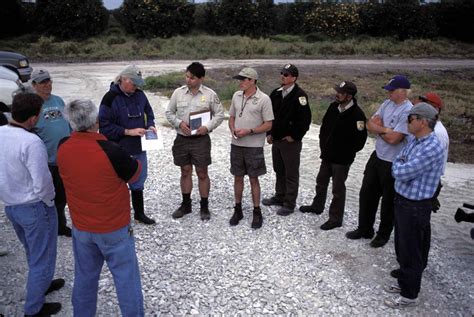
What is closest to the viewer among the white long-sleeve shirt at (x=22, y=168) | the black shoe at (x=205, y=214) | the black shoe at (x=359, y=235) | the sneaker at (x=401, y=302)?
the white long-sleeve shirt at (x=22, y=168)

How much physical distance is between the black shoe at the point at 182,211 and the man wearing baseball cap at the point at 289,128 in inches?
49.2

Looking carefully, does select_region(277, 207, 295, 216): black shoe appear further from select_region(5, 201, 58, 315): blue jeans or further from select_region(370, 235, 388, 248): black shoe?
select_region(5, 201, 58, 315): blue jeans

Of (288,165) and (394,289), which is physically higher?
(288,165)

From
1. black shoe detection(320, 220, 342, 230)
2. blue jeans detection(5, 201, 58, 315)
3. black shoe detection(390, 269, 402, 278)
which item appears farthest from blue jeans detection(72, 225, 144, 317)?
black shoe detection(320, 220, 342, 230)

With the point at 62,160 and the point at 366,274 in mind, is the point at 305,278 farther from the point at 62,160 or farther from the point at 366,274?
the point at 62,160

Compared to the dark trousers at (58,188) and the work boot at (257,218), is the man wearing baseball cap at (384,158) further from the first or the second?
the dark trousers at (58,188)

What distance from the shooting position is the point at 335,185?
567 cm

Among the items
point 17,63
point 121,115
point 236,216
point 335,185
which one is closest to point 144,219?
point 236,216

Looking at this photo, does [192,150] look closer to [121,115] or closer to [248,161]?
[248,161]

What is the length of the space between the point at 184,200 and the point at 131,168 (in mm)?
2860

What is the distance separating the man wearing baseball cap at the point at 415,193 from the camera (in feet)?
13.0

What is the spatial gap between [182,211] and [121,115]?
1.61 metres

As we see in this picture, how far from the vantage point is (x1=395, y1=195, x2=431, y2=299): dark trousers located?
416 centimetres

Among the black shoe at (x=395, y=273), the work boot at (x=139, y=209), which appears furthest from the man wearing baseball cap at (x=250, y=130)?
the black shoe at (x=395, y=273)
